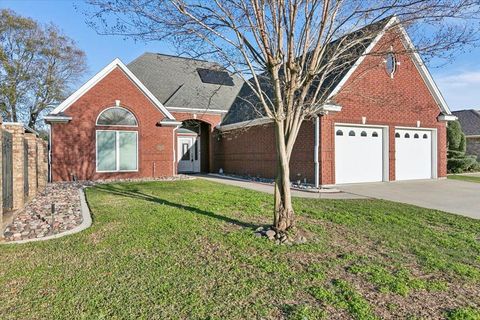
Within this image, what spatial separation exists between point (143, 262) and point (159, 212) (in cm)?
322

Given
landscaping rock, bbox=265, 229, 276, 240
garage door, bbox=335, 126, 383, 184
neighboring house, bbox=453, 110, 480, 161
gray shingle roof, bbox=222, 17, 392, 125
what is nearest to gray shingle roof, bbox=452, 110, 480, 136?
neighboring house, bbox=453, 110, 480, 161

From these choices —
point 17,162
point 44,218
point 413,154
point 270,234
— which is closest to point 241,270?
point 270,234

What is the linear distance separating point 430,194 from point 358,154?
11.4ft

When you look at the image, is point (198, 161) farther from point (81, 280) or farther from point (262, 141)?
point (81, 280)

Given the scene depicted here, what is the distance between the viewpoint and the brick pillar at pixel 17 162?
27.1 ft

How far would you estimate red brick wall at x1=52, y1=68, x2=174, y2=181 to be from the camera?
15.2m

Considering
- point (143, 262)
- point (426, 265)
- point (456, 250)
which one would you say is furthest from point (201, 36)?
point (456, 250)

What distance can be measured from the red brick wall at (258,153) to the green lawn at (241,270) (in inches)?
260

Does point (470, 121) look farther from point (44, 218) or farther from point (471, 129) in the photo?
point (44, 218)

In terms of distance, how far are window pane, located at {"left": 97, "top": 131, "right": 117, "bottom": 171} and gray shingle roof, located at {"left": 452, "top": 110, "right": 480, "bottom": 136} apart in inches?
1070

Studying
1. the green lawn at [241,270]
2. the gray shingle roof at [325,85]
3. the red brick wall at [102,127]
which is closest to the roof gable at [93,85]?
the red brick wall at [102,127]

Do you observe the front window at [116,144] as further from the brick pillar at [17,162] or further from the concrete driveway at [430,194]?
the concrete driveway at [430,194]

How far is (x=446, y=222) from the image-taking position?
7.36m

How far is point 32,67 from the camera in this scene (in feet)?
84.8
